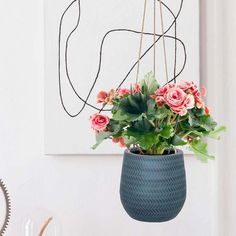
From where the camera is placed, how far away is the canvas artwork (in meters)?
1.42

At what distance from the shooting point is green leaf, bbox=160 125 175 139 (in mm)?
842

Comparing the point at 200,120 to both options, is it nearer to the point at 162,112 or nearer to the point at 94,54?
the point at 162,112

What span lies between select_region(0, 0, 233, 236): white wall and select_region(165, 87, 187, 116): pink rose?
0.65 meters

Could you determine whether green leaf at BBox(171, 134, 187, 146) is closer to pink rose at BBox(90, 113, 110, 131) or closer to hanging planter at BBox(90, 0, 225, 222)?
hanging planter at BBox(90, 0, 225, 222)

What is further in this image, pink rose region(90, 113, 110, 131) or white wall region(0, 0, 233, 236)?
white wall region(0, 0, 233, 236)

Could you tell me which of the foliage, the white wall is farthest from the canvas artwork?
the foliage

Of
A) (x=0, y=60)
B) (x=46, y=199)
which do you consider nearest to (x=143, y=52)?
(x=0, y=60)

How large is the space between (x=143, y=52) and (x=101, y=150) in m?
0.38

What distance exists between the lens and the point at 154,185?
868 millimetres

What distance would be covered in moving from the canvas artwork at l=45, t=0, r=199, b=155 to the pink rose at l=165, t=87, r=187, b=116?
0.59 metres

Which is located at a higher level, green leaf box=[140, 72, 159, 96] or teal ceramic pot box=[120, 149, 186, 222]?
green leaf box=[140, 72, 159, 96]

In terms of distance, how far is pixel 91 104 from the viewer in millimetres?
1434

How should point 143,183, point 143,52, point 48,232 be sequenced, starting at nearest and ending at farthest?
point 143,183, point 48,232, point 143,52

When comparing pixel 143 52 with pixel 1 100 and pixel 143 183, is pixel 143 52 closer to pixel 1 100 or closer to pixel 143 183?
pixel 1 100
